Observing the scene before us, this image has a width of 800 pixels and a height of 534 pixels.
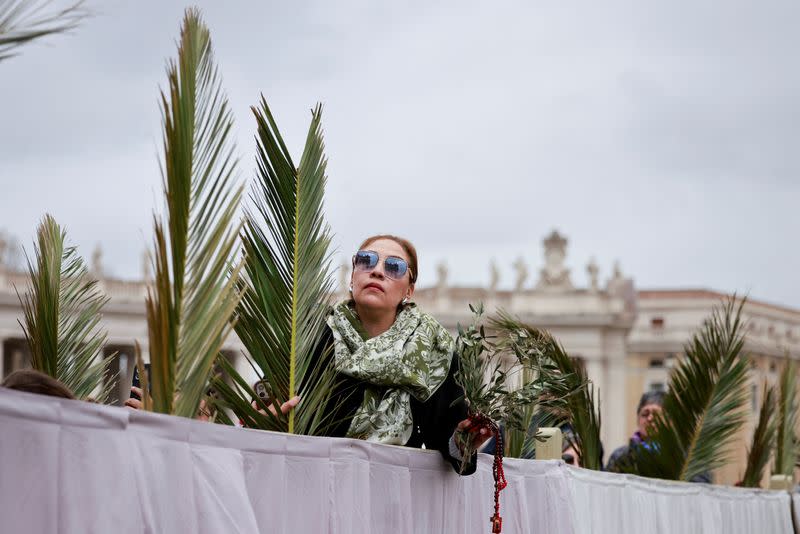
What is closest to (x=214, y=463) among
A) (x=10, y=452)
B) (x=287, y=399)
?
(x=10, y=452)

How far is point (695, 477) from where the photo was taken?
836cm

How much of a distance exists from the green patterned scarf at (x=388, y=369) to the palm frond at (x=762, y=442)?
5.95 m

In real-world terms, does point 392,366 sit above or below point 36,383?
above

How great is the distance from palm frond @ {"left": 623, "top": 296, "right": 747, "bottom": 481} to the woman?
3791 millimetres

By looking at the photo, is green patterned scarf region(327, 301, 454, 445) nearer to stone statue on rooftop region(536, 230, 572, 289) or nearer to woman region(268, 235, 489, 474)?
woman region(268, 235, 489, 474)

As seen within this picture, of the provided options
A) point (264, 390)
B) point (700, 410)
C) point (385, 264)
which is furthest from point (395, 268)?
point (700, 410)

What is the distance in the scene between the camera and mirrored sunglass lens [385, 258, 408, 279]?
4.44 metres

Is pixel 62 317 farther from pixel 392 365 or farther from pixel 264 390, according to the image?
pixel 392 365

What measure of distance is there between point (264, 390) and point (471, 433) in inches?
27.6

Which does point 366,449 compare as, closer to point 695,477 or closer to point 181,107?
point 181,107

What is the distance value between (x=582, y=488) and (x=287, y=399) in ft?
6.26

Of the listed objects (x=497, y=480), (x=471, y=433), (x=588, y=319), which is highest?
(x=588, y=319)

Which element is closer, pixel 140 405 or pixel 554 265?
pixel 140 405

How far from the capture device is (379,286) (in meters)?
4.41
